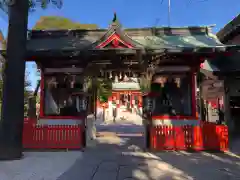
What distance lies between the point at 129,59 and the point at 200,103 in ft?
21.7

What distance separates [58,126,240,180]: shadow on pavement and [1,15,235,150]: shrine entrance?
102 centimetres

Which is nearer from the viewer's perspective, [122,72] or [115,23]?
[115,23]

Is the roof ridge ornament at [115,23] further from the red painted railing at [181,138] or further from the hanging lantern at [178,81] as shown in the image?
the red painted railing at [181,138]

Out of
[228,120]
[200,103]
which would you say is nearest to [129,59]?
[200,103]

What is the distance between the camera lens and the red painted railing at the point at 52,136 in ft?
29.6

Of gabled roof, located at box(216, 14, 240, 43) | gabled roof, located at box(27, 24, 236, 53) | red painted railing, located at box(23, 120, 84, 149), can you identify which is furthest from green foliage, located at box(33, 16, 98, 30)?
red painted railing, located at box(23, 120, 84, 149)

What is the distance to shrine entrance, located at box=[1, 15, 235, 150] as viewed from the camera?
8867mm

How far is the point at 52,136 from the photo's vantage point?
29.8 ft

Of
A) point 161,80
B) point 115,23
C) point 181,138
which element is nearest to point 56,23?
point 115,23

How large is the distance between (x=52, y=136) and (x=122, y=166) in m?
3.81

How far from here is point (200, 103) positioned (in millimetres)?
13844

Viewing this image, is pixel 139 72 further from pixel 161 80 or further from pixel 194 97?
pixel 194 97

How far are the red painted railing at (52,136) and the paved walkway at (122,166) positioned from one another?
0.53 metres

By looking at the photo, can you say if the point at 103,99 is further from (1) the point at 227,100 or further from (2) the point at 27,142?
(2) the point at 27,142
